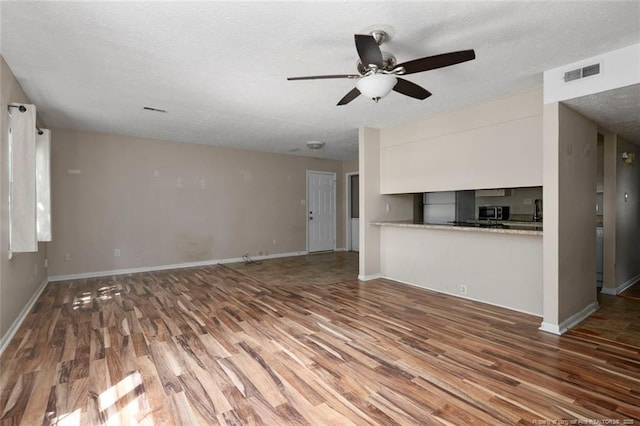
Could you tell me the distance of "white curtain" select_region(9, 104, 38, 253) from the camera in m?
2.93

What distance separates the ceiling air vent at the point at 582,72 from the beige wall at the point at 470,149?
1.50 ft

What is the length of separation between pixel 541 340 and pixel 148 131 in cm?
609

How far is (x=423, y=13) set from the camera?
2.05 meters

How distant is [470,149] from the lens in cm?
391

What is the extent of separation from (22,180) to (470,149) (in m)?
4.94

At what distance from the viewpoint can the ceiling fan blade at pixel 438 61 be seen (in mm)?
2043

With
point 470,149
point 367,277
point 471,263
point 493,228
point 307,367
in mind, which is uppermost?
point 470,149

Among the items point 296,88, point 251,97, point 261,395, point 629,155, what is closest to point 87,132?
point 251,97

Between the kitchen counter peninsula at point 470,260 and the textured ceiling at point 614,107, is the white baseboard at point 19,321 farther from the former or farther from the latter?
the textured ceiling at point 614,107

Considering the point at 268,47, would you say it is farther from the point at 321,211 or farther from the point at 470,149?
the point at 321,211

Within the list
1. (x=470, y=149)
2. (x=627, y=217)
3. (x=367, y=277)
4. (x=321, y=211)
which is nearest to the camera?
(x=470, y=149)

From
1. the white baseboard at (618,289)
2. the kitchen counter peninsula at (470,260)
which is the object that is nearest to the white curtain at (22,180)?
the kitchen counter peninsula at (470,260)

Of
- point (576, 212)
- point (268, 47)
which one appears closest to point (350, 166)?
point (576, 212)

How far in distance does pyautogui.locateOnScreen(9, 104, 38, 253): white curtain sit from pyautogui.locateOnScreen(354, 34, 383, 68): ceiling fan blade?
3.26m
